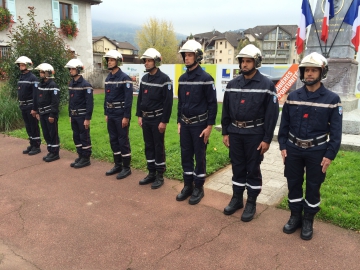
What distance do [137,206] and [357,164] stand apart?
164 inches

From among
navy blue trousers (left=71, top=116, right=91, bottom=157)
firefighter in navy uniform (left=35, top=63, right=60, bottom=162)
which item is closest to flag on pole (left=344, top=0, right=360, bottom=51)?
navy blue trousers (left=71, top=116, right=91, bottom=157)

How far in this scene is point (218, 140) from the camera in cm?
780

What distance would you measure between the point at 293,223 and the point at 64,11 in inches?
937

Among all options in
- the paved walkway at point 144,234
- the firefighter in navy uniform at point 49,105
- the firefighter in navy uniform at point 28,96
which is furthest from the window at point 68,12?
the paved walkway at point 144,234

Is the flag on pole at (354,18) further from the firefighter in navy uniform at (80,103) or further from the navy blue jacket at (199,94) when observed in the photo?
the firefighter in navy uniform at (80,103)

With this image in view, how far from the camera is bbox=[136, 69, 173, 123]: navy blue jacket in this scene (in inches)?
188

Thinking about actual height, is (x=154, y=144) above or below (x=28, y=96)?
below

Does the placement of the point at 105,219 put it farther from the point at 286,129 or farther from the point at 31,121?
the point at 31,121

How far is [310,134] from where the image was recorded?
3324 mm

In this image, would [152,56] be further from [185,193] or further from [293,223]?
[293,223]

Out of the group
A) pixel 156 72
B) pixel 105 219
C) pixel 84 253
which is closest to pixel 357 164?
pixel 156 72

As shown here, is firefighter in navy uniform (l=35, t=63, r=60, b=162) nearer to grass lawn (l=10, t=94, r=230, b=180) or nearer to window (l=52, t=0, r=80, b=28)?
grass lawn (l=10, t=94, r=230, b=180)

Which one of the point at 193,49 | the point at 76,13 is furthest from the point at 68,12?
the point at 193,49

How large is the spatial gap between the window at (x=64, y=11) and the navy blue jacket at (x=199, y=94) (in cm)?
2156
